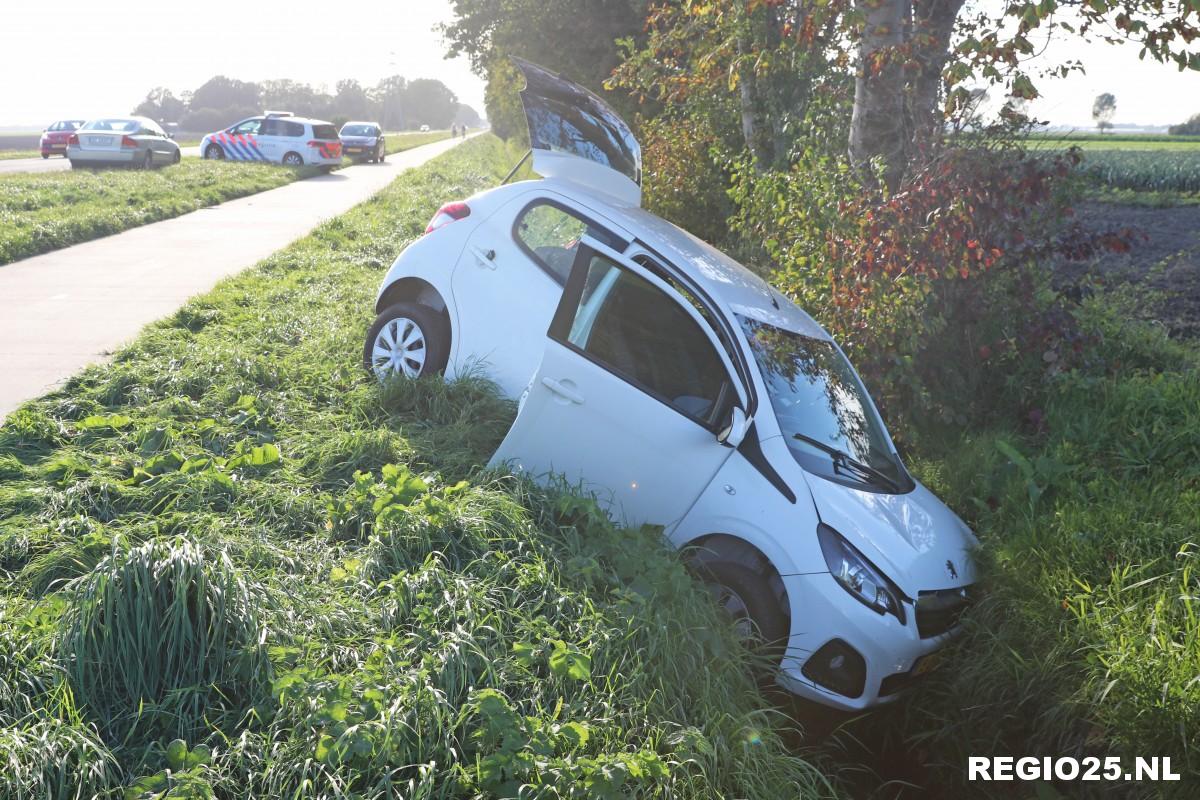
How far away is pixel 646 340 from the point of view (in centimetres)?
504

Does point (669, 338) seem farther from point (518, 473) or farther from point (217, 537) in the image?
point (217, 537)

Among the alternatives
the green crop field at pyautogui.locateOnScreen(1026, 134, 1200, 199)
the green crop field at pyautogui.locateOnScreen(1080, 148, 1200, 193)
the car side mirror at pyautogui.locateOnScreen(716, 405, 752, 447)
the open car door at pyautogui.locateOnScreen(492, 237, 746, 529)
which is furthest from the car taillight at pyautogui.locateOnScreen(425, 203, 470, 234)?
the green crop field at pyautogui.locateOnScreen(1080, 148, 1200, 193)

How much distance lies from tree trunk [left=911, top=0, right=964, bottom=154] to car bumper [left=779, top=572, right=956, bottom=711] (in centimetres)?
391

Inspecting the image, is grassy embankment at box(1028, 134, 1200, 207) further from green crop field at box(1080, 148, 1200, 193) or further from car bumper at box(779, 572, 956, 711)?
car bumper at box(779, 572, 956, 711)

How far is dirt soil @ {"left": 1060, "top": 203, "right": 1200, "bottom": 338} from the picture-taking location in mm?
9953

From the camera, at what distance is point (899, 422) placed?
7152mm

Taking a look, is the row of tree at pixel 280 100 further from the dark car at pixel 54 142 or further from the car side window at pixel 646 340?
the car side window at pixel 646 340

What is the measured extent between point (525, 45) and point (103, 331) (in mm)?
18264

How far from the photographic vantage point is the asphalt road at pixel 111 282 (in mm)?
7109

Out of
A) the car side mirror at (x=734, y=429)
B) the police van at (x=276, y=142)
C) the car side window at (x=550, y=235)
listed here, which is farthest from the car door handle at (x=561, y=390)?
the police van at (x=276, y=142)

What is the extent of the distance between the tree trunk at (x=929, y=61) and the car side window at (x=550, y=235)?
8.84 ft

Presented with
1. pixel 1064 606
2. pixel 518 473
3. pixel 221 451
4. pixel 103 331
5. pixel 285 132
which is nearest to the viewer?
pixel 1064 606

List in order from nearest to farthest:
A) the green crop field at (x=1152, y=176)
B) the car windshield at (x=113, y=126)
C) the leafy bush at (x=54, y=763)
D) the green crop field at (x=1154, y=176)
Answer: the leafy bush at (x=54, y=763) → the car windshield at (x=113, y=126) → the green crop field at (x=1152, y=176) → the green crop field at (x=1154, y=176)

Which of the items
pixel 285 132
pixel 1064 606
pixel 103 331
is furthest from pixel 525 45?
pixel 1064 606
